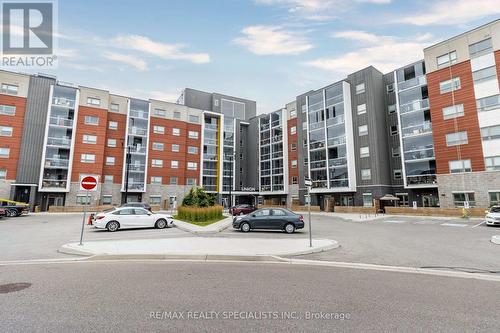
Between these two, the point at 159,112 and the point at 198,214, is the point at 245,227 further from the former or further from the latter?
the point at 159,112

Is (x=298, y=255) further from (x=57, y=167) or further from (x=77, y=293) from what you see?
(x=57, y=167)

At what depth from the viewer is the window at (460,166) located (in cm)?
3121

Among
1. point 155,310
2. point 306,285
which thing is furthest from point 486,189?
point 155,310

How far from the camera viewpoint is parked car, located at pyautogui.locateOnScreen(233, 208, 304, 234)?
16.8 metres

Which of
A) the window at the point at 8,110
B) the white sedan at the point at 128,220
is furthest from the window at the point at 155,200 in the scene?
the white sedan at the point at 128,220

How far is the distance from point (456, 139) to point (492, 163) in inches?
180

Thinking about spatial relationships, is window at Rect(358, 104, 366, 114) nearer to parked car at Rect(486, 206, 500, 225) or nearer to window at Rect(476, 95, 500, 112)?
window at Rect(476, 95, 500, 112)

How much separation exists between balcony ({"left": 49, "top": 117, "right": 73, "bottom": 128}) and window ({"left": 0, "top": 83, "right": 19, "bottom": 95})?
5.89 m

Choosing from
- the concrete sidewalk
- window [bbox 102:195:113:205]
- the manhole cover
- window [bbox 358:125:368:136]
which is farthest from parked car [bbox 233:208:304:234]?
window [bbox 102:195:113:205]

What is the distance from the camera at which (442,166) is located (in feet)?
109

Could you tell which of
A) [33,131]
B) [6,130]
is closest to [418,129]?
[33,131]

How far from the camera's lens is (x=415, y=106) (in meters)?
37.4

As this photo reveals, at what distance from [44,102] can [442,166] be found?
2246 inches

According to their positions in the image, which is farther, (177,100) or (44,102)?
(177,100)
